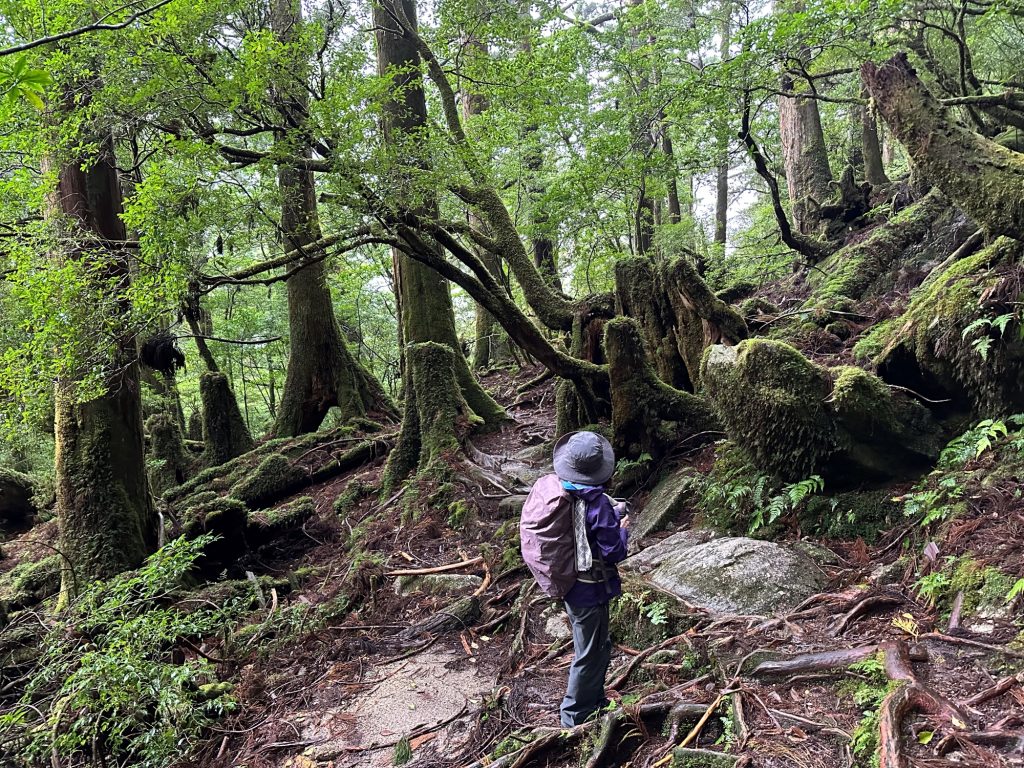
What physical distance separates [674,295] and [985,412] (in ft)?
15.0

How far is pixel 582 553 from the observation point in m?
3.73

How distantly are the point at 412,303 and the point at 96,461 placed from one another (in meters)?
6.01

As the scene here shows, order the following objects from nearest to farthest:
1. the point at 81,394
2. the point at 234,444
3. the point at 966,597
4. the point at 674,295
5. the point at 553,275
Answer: the point at 966,597, the point at 81,394, the point at 674,295, the point at 234,444, the point at 553,275

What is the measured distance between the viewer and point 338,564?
27.0 ft

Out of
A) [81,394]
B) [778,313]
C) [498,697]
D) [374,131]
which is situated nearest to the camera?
[498,697]

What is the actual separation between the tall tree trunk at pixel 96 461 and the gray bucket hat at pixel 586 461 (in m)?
6.70

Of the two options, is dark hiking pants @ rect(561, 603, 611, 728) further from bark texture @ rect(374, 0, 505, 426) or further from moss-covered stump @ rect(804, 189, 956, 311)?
moss-covered stump @ rect(804, 189, 956, 311)

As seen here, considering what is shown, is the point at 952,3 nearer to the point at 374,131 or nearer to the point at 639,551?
the point at 374,131

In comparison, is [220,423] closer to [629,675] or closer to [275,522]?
[275,522]

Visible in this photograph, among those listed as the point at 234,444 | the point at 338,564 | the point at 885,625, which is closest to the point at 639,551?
the point at 885,625

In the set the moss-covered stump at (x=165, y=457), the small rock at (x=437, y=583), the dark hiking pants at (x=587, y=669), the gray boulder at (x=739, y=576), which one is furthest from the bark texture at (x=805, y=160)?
the moss-covered stump at (x=165, y=457)

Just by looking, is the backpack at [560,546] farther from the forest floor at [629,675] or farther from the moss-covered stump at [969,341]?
the moss-covered stump at [969,341]

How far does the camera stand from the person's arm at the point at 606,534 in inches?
149

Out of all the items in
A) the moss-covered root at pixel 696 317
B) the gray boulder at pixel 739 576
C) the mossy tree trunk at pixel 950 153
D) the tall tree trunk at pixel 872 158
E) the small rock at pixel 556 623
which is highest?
the tall tree trunk at pixel 872 158
